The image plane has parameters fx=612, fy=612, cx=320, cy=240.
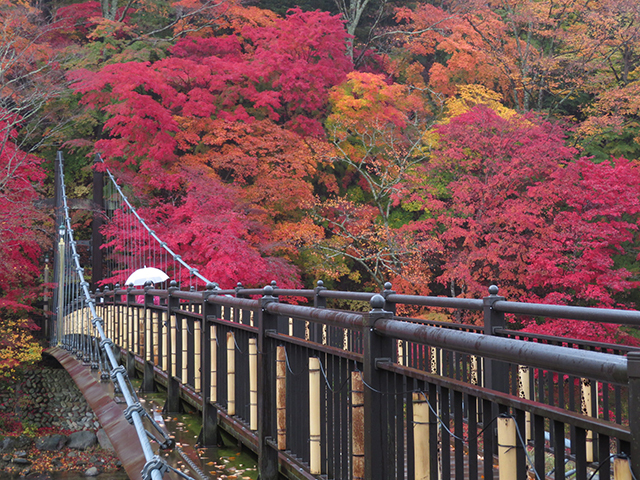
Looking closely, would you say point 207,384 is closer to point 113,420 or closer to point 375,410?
point 113,420

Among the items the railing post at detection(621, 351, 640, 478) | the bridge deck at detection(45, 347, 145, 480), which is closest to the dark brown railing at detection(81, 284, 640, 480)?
the railing post at detection(621, 351, 640, 478)

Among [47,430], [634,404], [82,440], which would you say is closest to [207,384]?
[634,404]

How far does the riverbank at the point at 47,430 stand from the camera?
44.8ft

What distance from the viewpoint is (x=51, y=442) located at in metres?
14.7

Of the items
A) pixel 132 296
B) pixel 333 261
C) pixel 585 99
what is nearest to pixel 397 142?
pixel 333 261

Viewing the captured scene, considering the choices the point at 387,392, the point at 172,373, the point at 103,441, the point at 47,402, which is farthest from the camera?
the point at 47,402

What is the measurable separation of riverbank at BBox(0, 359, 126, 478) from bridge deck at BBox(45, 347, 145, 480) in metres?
4.27

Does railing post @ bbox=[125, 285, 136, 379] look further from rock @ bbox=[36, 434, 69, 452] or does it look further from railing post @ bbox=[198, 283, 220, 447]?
rock @ bbox=[36, 434, 69, 452]

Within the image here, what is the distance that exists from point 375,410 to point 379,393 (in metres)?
0.07

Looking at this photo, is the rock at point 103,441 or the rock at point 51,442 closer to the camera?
the rock at point 103,441

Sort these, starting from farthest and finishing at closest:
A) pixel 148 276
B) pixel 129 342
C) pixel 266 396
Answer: pixel 148 276 → pixel 129 342 → pixel 266 396

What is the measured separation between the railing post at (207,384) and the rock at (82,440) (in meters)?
11.5

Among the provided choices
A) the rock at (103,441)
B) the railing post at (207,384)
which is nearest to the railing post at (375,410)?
the railing post at (207,384)

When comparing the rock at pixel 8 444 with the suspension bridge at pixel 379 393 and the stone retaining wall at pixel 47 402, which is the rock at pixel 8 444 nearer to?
the stone retaining wall at pixel 47 402
